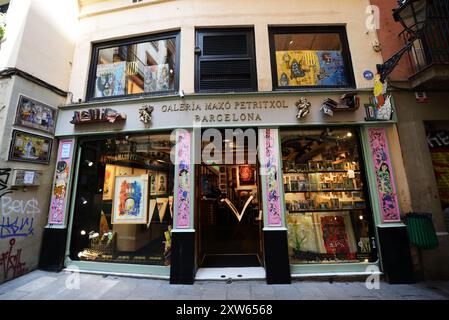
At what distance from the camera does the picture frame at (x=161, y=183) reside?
492 centimetres

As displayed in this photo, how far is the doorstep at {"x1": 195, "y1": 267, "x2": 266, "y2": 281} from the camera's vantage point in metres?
4.35

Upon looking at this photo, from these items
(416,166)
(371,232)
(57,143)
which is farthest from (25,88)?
(416,166)

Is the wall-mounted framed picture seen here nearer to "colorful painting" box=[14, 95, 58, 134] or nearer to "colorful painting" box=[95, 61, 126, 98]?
"colorful painting" box=[14, 95, 58, 134]

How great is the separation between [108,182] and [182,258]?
9.08ft

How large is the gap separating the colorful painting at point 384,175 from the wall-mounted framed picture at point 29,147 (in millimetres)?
7760

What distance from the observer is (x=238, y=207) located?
10359 mm

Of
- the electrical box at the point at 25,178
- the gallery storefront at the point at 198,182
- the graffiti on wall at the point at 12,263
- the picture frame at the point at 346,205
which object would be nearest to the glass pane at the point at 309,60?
the gallery storefront at the point at 198,182

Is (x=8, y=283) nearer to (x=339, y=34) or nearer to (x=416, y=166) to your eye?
(x=416, y=166)

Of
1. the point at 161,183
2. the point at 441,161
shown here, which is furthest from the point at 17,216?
the point at 441,161

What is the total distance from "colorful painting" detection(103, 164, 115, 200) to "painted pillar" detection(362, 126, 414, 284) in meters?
6.23

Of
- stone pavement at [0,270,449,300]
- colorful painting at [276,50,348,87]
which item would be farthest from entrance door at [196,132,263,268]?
colorful painting at [276,50,348,87]
